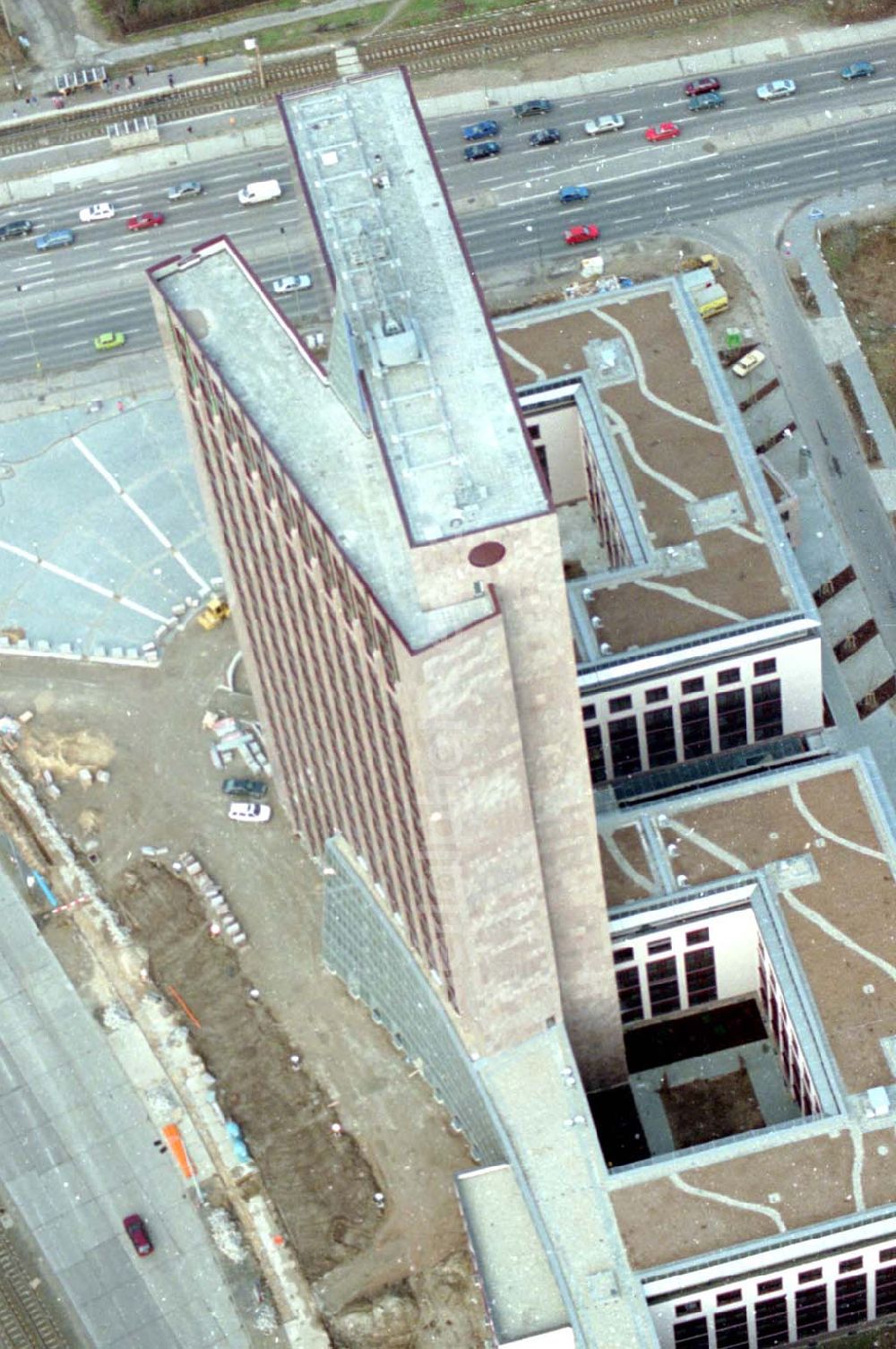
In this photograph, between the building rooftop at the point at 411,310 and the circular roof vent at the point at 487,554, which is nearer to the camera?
the circular roof vent at the point at 487,554

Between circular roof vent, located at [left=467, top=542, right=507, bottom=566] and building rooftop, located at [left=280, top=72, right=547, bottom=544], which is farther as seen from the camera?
building rooftop, located at [left=280, top=72, right=547, bottom=544]

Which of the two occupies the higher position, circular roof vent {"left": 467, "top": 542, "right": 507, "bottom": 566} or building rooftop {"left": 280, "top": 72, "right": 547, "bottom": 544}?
building rooftop {"left": 280, "top": 72, "right": 547, "bottom": 544}

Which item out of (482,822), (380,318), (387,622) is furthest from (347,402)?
(482,822)

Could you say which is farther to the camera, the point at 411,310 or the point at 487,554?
the point at 411,310

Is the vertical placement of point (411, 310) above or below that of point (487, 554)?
above

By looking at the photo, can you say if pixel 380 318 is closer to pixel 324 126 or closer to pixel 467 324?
pixel 467 324
